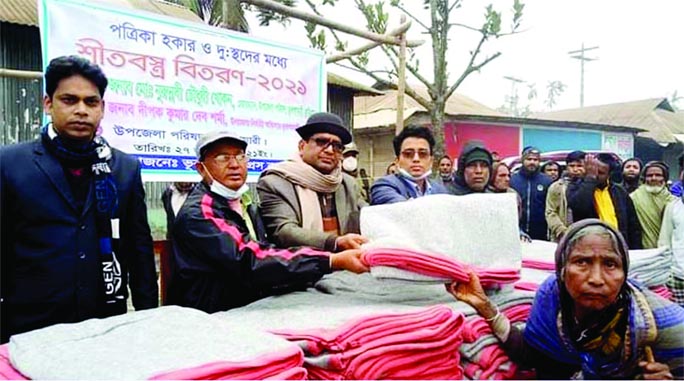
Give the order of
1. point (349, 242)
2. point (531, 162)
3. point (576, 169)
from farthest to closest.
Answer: point (531, 162), point (576, 169), point (349, 242)

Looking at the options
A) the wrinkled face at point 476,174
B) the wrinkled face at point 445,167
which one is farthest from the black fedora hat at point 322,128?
the wrinkled face at point 445,167

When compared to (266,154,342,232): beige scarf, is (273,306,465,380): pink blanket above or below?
below

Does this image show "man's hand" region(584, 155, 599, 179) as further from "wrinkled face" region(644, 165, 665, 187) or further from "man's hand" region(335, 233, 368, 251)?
"man's hand" region(335, 233, 368, 251)

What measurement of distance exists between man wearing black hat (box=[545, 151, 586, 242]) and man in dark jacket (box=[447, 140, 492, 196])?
136 cm

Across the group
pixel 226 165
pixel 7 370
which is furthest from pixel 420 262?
pixel 7 370

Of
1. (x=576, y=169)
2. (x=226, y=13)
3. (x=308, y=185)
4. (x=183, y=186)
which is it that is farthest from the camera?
(x=576, y=169)

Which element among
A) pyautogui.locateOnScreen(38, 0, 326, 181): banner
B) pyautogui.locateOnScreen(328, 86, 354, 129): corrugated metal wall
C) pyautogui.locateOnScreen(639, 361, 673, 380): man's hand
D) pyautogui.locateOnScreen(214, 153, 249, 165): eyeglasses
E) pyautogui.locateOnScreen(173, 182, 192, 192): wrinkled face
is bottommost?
pyautogui.locateOnScreen(639, 361, 673, 380): man's hand

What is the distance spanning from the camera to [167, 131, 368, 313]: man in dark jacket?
147cm

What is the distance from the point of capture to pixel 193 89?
99.7 inches

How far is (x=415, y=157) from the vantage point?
2465 mm

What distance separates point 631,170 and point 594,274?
5.06m

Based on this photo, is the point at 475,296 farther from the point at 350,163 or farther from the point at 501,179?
the point at 350,163

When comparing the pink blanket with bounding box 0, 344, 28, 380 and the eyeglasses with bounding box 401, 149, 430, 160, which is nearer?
the pink blanket with bounding box 0, 344, 28, 380

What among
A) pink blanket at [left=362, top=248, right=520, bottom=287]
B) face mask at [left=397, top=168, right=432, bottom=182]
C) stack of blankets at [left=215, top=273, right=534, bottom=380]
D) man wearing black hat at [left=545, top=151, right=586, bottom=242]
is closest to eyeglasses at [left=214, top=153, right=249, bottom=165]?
stack of blankets at [left=215, top=273, right=534, bottom=380]
